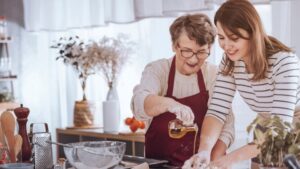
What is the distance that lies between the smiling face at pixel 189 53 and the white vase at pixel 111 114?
118 centimetres

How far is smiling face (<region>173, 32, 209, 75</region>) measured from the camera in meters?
1.94

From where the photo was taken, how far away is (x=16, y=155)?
1720 millimetres

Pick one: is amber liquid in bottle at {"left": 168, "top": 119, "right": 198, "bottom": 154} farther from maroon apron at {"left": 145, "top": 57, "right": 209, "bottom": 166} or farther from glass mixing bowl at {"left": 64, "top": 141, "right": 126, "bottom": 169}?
glass mixing bowl at {"left": 64, "top": 141, "right": 126, "bottom": 169}

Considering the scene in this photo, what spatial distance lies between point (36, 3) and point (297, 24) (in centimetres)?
228

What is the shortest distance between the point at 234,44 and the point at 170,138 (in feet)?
1.62


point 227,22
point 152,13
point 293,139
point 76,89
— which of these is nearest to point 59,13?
point 76,89

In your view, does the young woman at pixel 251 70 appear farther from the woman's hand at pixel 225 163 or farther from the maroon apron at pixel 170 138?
the maroon apron at pixel 170 138

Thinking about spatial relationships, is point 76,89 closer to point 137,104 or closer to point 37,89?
point 37,89

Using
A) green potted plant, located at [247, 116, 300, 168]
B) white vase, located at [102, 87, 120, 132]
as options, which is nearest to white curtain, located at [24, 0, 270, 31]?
white vase, located at [102, 87, 120, 132]

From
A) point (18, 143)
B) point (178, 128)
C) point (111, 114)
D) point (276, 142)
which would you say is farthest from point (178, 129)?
point (111, 114)

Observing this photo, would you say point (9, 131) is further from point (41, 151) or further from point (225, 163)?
point (225, 163)

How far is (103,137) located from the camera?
3131 mm

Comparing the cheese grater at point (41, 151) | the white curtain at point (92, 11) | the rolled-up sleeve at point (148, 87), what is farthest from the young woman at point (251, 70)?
the white curtain at point (92, 11)

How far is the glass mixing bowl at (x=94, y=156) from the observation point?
4.99 feet
